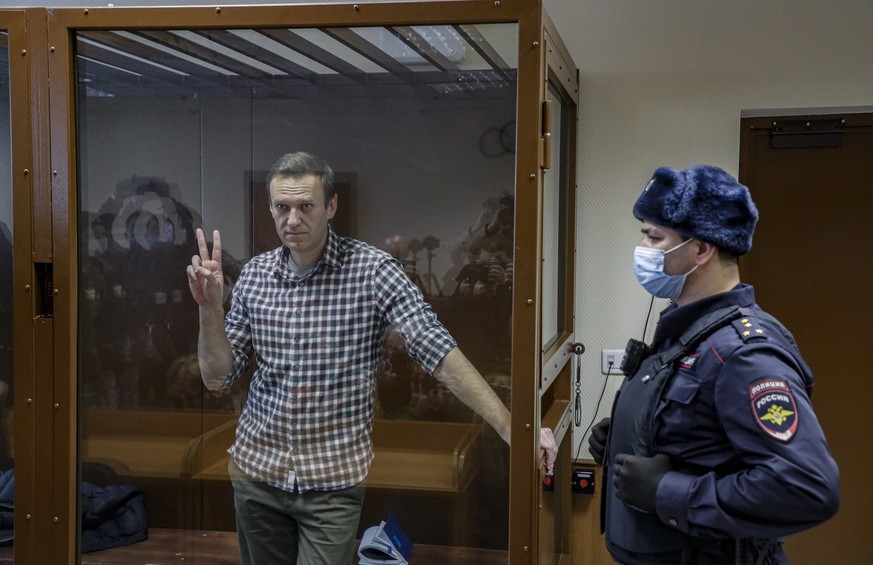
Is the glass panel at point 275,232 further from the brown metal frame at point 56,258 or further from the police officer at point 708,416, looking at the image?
the police officer at point 708,416

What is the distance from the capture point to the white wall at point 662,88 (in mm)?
2758

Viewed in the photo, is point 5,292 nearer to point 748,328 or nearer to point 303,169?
point 303,169

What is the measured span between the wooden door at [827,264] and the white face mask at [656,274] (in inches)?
47.5

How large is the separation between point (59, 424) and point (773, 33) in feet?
7.88

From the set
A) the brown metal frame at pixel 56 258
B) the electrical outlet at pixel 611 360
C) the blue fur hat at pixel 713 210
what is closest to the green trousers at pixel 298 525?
the brown metal frame at pixel 56 258

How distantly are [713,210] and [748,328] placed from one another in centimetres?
25

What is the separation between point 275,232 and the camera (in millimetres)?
1897

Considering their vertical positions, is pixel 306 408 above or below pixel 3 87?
below

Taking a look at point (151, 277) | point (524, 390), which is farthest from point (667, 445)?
point (151, 277)

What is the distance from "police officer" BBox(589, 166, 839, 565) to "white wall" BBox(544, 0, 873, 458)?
1.04 m

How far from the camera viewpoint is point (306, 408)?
187 centimetres

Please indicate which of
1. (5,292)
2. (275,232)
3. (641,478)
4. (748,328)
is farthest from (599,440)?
(5,292)

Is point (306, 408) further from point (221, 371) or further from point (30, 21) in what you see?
point (30, 21)

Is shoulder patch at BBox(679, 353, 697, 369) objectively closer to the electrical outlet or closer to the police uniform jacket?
the police uniform jacket
